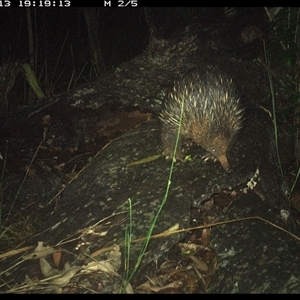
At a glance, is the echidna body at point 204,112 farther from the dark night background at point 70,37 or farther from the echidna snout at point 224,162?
the dark night background at point 70,37

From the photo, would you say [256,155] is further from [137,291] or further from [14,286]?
[14,286]

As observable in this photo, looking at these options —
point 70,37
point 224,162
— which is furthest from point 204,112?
point 70,37

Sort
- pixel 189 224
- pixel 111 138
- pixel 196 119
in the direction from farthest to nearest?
1. pixel 111 138
2. pixel 196 119
3. pixel 189 224

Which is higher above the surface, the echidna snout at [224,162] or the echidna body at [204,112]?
the echidna body at [204,112]

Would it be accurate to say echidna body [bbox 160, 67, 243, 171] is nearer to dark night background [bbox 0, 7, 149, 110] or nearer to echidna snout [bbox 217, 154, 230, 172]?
echidna snout [bbox 217, 154, 230, 172]

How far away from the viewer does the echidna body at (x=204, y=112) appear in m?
2.96

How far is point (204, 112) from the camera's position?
3037 millimetres

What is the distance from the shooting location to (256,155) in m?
2.96

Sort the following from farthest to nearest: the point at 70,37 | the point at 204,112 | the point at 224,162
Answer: the point at 70,37 → the point at 204,112 → the point at 224,162

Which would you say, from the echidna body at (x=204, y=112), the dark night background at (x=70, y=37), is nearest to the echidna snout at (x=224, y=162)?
the echidna body at (x=204, y=112)

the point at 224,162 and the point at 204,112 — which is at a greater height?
the point at 204,112

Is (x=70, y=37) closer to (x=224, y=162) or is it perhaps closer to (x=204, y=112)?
(x=204, y=112)

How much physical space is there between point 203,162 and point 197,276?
0.80 m
